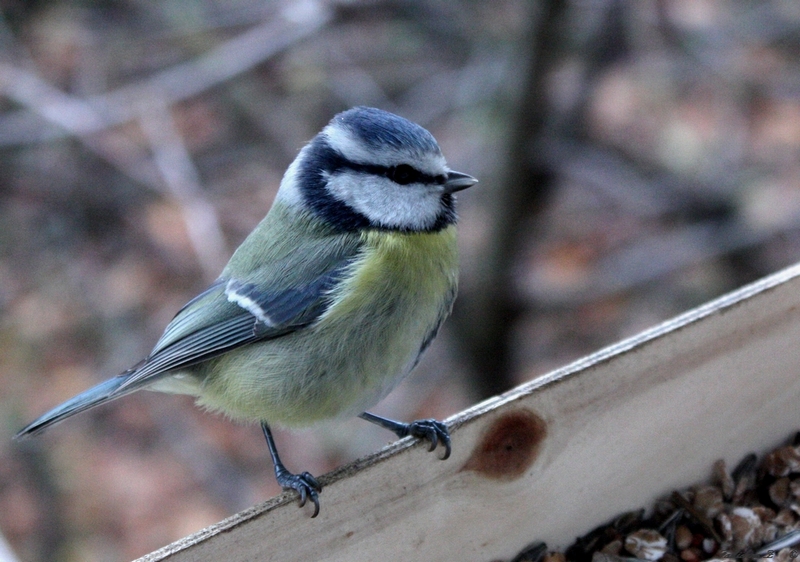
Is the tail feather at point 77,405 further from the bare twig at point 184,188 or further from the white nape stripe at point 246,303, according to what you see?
the bare twig at point 184,188

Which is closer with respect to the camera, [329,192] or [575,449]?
[575,449]

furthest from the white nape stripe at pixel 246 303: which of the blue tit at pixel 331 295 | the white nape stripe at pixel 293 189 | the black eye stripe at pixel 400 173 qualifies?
the black eye stripe at pixel 400 173

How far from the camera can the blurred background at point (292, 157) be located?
333 centimetres

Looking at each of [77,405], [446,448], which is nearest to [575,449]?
[446,448]

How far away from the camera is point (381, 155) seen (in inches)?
66.3

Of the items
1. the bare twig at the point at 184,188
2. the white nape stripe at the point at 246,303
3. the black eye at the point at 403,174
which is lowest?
the white nape stripe at the point at 246,303

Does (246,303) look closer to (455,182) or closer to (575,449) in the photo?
(455,182)

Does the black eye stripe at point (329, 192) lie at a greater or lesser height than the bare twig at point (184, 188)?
lesser

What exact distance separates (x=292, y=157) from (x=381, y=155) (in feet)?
6.55

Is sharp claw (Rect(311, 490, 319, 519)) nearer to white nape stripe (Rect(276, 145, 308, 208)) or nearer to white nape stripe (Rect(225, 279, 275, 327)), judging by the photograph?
white nape stripe (Rect(225, 279, 275, 327))

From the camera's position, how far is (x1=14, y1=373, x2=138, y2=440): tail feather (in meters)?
1.74

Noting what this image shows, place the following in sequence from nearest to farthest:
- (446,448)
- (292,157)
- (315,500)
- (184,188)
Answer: (315,500) < (446,448) < (184,188) < (292,157)

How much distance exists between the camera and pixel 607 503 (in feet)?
5.32

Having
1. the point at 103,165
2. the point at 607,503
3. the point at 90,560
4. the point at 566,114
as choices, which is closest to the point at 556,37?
the point at 566,114
